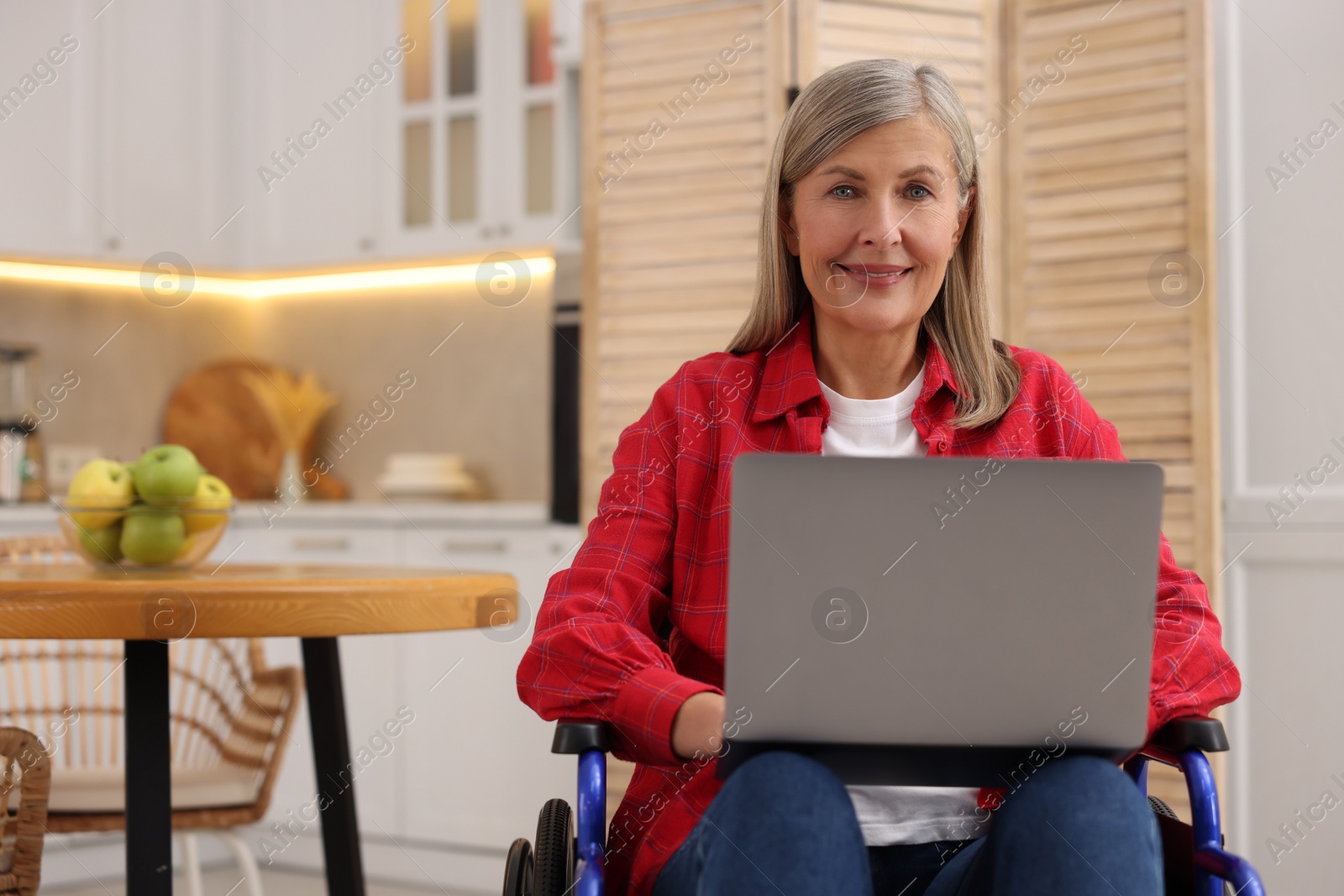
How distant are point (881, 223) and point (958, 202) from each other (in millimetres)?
122

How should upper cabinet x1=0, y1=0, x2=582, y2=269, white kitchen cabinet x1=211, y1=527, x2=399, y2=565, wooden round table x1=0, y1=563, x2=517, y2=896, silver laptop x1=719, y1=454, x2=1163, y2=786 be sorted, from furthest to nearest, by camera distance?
upper cabinet x1=0, y1=0, x2=582, y2=269
white kitchen cabinet x1=211, y1=527, x2=399, y2=565
wooden round table x1=0, y1=563, x2=517, y2=896
silver laptop x1=719, y1=454, x2=1163, y2=786

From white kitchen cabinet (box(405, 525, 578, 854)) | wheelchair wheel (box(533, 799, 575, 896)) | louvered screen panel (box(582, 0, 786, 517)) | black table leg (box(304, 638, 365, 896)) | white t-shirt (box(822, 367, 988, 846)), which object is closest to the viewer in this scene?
wheelchair wheel (box(533, 799, 575, 896))

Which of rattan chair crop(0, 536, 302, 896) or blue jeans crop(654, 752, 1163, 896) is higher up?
blue jeans crop(654, 752, 1163, 896)

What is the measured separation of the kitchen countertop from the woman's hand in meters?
2.02

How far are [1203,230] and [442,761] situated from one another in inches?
86.4

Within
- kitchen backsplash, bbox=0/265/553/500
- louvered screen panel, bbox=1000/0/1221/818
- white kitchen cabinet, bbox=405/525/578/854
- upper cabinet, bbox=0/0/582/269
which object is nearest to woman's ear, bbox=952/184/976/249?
louvered screen panel, bbox=1000/0/1221/818

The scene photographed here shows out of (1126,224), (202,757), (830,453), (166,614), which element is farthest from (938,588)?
(1126,224)

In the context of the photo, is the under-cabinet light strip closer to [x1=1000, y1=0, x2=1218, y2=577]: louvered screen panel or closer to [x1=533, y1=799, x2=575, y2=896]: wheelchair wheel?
[x1=1000, y1=0, x2=1218, y2=577]: louvered screen panel

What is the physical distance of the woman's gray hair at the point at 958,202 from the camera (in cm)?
123

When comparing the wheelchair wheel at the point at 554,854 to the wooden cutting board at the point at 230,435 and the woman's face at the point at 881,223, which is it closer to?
the woman's face at the point at 881,223

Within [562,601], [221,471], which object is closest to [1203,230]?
[562,601]

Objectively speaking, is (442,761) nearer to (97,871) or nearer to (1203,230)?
(97,871)

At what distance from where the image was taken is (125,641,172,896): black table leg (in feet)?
4.25

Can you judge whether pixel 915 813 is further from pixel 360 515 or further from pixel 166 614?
pixel 360 515
